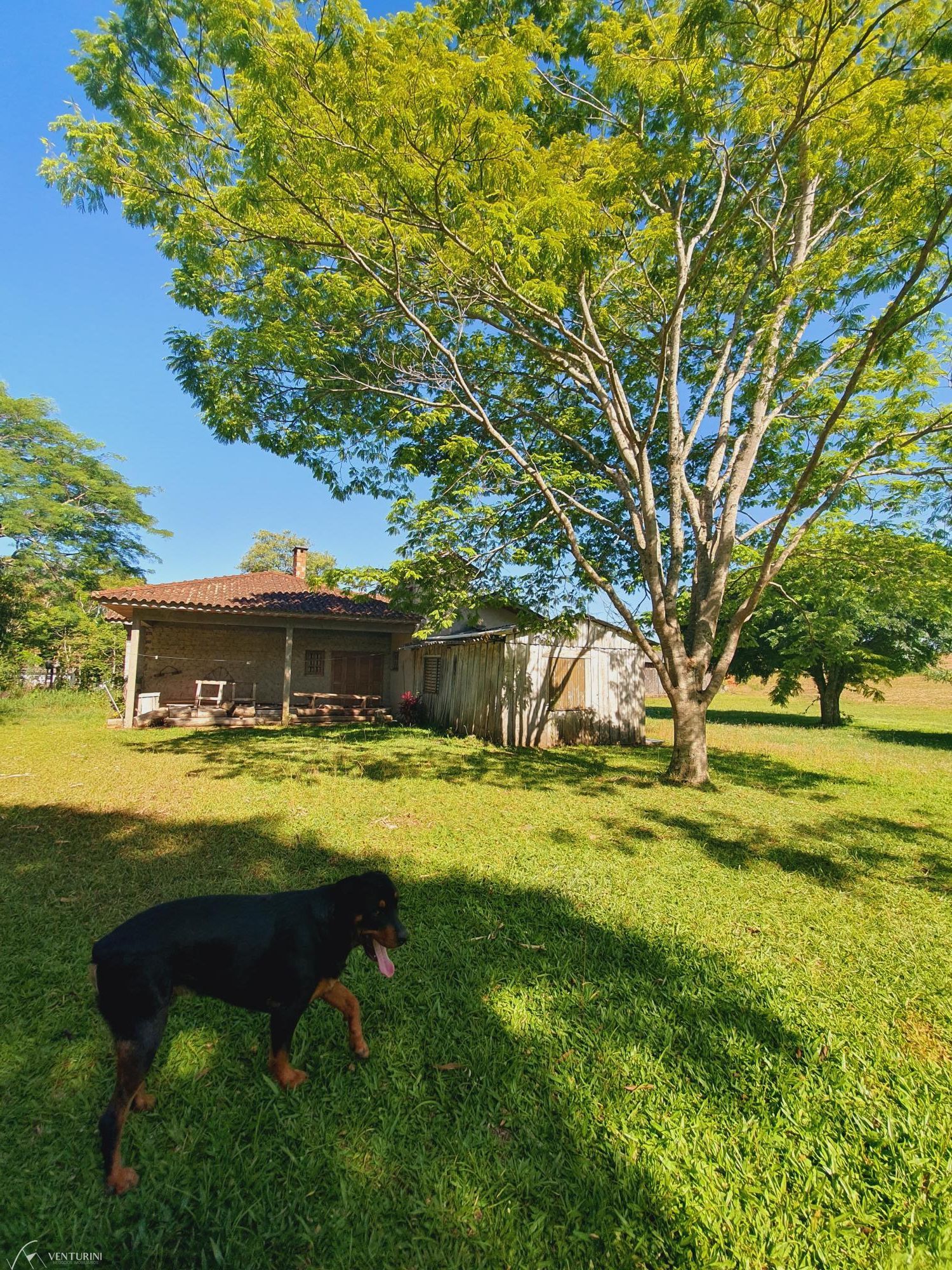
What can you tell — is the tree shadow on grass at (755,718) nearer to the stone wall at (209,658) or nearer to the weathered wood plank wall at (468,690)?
the weathered wood plank wall at (468,690)

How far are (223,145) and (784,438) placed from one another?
29.9ft

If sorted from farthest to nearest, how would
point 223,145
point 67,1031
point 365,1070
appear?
point 223,145
point 67,1031
point 365,1070

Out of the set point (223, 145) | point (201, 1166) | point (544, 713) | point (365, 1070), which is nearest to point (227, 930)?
point (201, 1166)

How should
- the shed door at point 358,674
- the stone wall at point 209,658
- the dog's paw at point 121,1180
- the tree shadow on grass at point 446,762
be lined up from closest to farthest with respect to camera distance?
the dog's paw at point 121,1180, the tree shadow on grass at point 446,762, the stone wall at point 209,658, the shed door at point 358,674

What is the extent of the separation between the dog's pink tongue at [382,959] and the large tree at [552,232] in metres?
6.05

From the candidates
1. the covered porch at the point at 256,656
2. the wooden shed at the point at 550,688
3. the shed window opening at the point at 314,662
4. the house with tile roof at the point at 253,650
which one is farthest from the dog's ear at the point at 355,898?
the shed window opening at the point at 314,662

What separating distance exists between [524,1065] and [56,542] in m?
21.2

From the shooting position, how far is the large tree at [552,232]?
5.18 meters

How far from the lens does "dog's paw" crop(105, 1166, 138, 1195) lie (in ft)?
5.98

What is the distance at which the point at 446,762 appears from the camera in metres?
9.57

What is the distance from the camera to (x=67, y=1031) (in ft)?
8.46

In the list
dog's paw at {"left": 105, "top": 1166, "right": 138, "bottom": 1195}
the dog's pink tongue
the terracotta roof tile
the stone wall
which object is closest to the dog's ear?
the dog's pink tongue

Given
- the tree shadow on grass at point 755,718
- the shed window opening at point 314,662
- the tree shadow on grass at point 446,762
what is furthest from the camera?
the tree shadow on grass at point 755,718

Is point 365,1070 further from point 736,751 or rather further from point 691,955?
point 736,751
